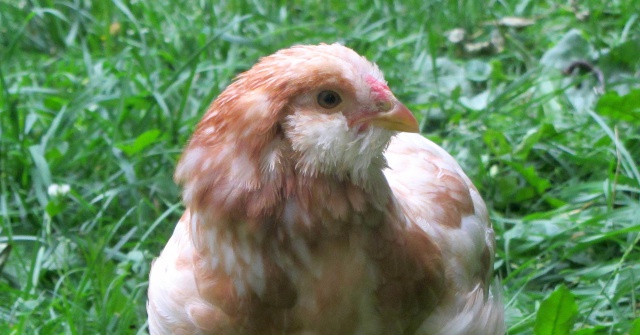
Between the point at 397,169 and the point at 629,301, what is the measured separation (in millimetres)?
957

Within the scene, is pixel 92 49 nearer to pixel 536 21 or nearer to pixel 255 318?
pixel 536 21

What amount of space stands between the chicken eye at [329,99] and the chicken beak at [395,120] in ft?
0.24

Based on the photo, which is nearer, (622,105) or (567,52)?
(622,105)

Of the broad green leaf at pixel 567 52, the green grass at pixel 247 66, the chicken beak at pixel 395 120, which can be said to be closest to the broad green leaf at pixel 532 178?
the green grass at pixel 247 66

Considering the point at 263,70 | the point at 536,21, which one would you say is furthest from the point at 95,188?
the point at 536,21

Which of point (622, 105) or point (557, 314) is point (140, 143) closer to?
point (557, 314)

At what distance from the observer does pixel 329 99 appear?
1.71 m

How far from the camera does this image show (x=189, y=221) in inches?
77.5

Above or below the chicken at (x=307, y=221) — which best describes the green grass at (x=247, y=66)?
below

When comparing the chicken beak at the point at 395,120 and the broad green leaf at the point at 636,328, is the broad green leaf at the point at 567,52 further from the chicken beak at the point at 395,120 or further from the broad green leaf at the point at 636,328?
the chicken beak at the point at 395,120

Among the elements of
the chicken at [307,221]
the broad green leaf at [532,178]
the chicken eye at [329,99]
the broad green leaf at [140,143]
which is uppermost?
the chicken eye at [329,99]

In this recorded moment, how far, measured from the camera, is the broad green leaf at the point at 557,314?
90.7 inches

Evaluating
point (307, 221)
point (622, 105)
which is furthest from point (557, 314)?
point (622, 105)

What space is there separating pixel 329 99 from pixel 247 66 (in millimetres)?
2246
